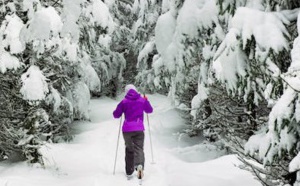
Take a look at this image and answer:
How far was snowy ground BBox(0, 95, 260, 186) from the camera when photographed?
7137 mm

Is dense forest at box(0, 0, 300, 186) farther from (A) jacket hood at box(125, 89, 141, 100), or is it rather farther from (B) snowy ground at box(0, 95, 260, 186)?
(A) jacket hood at box(125, 89, 141, 100)

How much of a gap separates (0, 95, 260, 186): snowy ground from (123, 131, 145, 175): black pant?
333 millimetres

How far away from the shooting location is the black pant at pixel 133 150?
822 cm

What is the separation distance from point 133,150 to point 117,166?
1.40 metres

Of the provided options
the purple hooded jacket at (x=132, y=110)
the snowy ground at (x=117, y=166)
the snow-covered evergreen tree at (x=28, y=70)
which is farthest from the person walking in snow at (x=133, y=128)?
the snow-covered evergreen tree at (x=28, y=70)

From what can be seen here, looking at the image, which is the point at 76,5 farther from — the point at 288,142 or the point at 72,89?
the point at 72,89

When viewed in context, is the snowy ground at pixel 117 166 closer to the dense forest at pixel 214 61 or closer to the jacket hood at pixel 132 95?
the dense forest at pixel 214 61

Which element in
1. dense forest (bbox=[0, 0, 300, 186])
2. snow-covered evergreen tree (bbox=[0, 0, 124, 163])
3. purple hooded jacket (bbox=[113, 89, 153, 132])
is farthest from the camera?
purple hooded jacket (bbox=[113, 89, 153, 132])

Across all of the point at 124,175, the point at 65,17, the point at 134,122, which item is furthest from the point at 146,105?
the point at 65,17

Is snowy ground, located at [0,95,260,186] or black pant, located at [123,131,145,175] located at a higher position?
black pant, located at [123,131,145,175]

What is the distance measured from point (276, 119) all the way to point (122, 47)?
20.3m

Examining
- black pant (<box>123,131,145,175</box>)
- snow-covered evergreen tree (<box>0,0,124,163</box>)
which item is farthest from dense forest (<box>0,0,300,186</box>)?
black pant (<box>123,131,145,175</box>)

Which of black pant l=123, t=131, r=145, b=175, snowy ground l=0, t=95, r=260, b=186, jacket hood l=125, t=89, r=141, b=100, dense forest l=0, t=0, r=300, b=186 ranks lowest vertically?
snowy ground l=0, t=95, r=260, b=186

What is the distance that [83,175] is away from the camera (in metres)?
8.30
